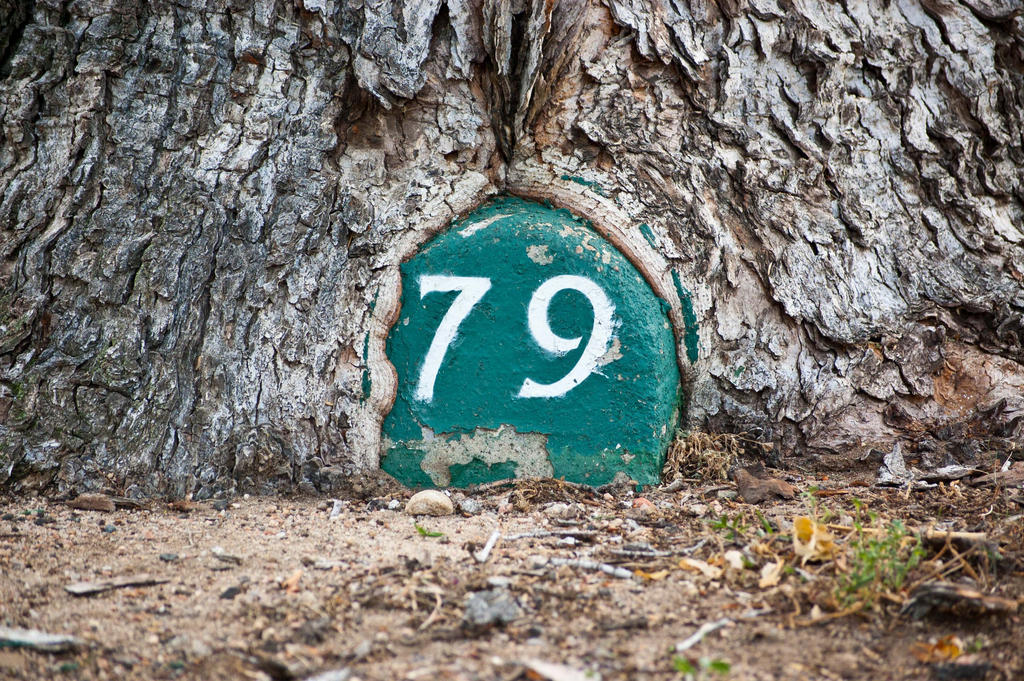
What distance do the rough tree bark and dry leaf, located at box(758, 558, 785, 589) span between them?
1228 mm

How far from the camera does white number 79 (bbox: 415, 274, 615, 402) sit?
3.05m

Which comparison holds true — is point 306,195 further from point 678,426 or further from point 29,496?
point 678,426

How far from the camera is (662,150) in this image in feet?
10.7

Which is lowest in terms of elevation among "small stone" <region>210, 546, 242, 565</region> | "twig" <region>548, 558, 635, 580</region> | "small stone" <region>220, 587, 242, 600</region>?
"small stone" <region>220, 587, 242, 600</region>

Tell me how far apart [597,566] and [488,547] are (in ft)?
1.11

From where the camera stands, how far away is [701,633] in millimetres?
1753

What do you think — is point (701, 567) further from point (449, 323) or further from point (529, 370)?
point (449, 323)

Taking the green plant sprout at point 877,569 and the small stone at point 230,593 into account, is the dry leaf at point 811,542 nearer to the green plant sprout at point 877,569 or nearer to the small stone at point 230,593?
the green plant sprout at point 877,569

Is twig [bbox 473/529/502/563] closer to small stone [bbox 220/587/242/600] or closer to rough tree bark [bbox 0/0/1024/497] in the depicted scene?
small stone [bbox 220/587/242/600]

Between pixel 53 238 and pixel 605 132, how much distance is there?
208 centimetres

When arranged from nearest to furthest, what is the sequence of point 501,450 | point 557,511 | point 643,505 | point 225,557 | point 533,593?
point 533,593 → point 225,557 → point 557,511 → point 643,505 → point 501,450

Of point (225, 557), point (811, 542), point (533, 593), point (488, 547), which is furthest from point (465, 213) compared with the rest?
point (811, 542)

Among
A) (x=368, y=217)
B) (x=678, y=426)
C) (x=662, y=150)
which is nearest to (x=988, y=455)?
(x=678, y=426)

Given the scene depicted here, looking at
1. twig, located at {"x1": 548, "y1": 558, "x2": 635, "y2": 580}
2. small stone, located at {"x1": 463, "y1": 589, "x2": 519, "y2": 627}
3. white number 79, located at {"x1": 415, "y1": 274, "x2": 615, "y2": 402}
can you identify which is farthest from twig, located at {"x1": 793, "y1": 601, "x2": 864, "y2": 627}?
white number 79, located at {"x1": 415, "y1": 274, "x2": 615, "y2": 402}
